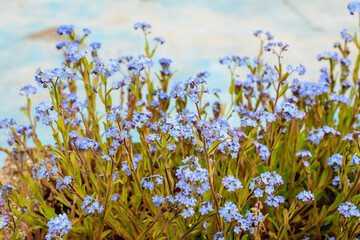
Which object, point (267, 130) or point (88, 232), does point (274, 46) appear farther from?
point (88, 232)

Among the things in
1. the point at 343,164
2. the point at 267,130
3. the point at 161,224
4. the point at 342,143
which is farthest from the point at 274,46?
the point at 161,224

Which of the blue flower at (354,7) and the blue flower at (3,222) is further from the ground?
the blue flower at (354,7)

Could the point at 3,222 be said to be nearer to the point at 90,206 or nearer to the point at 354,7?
the point at 90,206

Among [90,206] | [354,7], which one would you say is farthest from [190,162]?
[354,7]

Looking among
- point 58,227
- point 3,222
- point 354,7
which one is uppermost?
point 354,7

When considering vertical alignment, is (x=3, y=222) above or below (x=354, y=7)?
below

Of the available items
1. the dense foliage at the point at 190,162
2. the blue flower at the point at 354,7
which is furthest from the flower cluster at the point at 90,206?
the blue flower at the point at 354,7

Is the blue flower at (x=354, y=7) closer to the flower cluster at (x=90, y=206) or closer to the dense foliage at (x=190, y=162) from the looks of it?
the dense foliage at (x=190, y=162)

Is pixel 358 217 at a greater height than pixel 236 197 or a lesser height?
lesser
